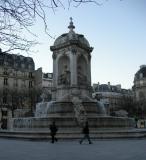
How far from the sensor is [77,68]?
112 feet

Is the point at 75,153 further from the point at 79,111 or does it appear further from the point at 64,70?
the point at 64,70

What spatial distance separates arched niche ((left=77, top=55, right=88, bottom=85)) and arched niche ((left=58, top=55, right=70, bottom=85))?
1185mm

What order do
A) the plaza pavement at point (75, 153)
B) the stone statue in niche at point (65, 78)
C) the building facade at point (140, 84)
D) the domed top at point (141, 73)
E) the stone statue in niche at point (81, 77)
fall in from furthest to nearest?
the domed top at point (141, 73), the building facade at point (140, 84), the stone statue in niche at point (81, 77), the stone statue in niche at point (65, 78), the plaza pavement at point (75, 153)

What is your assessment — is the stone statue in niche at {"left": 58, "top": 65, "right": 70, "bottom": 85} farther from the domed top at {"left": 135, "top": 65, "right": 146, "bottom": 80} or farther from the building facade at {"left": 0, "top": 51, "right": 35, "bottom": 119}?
the domed top at {"left": 135, "top": 65, "right": 146, "bottom": 80}

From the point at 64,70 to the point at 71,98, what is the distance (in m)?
4.27

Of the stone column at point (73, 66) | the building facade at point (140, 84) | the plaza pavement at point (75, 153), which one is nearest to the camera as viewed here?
the plaza pavement at point (75, 153)

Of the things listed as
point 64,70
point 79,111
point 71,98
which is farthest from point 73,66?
point 79,111

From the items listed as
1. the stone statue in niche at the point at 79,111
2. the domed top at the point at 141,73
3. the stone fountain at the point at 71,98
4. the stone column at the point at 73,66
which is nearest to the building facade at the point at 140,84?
the domed top at the point at 141,73

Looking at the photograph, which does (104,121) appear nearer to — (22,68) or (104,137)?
(104,137)

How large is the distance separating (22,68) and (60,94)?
61.4m

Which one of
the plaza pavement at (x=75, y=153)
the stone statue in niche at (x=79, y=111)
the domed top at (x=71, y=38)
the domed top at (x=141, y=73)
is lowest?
the plaza pavement at (x=75, y=153)

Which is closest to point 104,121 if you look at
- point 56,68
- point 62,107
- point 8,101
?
point 62,107

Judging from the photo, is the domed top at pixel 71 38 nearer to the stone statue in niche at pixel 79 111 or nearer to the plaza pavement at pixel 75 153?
the stone statue in niche at pixel 79 111

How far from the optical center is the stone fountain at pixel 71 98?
26422 millimetres
